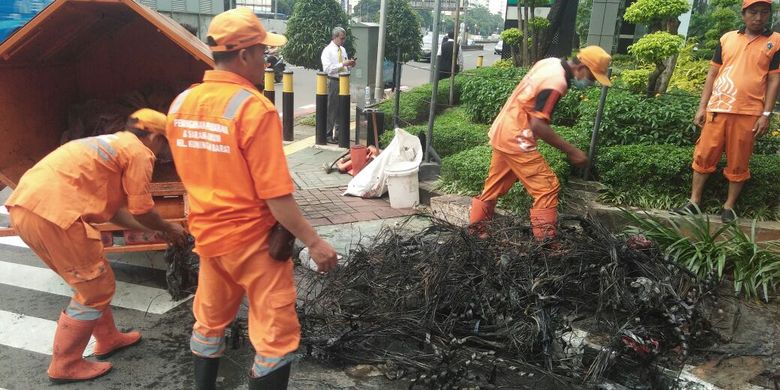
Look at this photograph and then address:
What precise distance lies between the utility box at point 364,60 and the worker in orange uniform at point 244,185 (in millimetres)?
10151

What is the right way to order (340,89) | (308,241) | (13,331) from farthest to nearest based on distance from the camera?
(340,89) → (13,331) → (308,241)

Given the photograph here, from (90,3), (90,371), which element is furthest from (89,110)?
(90,371)

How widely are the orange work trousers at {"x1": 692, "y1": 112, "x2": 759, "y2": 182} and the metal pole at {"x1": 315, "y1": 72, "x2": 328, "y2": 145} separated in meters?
5.49

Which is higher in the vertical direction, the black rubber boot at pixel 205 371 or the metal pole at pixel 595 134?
the metal pole at pixel 595 134

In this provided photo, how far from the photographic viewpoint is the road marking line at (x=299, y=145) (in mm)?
8845

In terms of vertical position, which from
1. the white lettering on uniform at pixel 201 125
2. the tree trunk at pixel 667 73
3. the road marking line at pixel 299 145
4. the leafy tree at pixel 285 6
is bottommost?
the road marking line at pixel 299 145

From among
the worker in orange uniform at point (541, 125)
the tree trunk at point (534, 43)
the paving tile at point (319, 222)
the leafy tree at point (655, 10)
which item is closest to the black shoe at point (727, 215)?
the worker in orange uniform at point (541, 125)

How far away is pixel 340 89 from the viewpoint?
8.59 metres

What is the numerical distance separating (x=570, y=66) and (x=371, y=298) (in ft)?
7.24

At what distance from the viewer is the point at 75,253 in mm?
2990

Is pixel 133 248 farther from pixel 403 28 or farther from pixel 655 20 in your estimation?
pixel 403 28

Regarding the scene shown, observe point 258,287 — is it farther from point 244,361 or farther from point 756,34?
point 756,34

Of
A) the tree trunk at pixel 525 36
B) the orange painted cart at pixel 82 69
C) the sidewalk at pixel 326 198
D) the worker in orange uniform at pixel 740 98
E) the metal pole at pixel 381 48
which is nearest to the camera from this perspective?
the orange painted cart at pixel 82 69

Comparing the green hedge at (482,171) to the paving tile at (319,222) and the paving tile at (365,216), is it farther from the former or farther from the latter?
the paving tile at (319,222)
